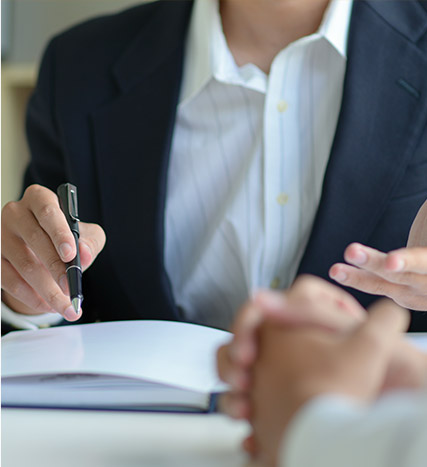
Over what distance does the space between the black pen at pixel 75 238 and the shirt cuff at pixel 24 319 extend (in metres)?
0.18

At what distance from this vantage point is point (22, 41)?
6.26 feet

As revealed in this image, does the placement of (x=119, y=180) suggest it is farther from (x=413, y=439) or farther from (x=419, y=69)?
(x=413, y=439)

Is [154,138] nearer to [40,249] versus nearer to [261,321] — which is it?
[40,249]

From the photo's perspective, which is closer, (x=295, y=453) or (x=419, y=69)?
(x=295, y=453)

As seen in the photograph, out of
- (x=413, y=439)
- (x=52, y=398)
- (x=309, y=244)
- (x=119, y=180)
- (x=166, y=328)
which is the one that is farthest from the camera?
(x=119, y=180)

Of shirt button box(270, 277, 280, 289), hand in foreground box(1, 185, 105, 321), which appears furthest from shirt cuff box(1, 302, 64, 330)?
shirt button box(270, 277, 280, 289)

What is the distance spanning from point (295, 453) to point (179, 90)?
0.80m

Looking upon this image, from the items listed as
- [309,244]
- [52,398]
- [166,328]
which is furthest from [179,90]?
[52,398]

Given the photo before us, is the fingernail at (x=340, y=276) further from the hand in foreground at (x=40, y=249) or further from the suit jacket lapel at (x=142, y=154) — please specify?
the suit jacket lapel at (x=142, y=154)

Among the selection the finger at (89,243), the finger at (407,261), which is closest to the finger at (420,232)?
the finger at (407,261)

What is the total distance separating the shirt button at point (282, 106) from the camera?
0.93 meters

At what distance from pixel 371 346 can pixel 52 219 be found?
1.48 feet

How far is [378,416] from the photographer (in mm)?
214

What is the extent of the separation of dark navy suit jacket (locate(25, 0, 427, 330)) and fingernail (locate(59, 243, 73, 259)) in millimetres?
317
